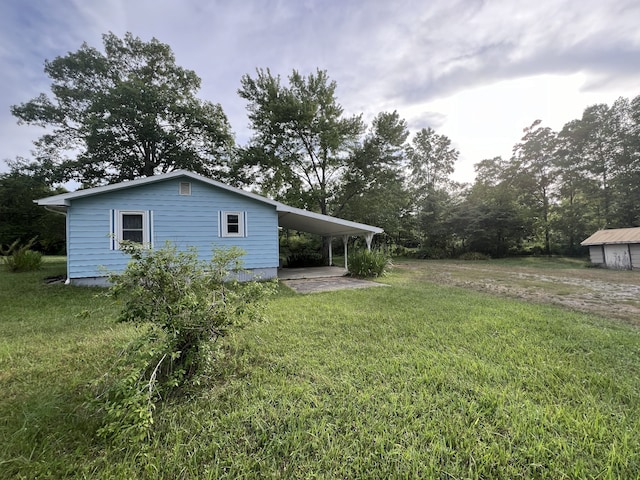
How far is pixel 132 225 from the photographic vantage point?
7641 mm

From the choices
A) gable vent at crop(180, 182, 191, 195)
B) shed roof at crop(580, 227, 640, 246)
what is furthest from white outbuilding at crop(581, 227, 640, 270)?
gable vent at crop(180, 182, 191, 195)

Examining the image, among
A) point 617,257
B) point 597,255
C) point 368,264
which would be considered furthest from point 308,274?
point 597,255

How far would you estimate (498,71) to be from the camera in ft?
21.5

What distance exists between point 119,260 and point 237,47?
23.0ft

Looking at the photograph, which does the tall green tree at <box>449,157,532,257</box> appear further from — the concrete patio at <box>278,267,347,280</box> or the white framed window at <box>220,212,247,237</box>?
the white framed window at <box>220,212,247,237</box>

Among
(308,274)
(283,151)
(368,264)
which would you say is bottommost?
(308,274)

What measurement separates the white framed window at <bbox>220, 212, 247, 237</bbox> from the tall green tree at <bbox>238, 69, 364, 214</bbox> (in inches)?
315

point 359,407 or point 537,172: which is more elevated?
point 537,172

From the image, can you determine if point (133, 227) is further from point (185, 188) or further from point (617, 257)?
point (617, 257)

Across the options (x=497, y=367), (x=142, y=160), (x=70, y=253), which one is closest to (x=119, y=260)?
(x=70, y=253)

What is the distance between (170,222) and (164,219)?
7.3 inches

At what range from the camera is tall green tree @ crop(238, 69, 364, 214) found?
642 inches

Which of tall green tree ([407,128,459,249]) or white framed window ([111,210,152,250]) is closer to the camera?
white framed window ([111,210,152,250])

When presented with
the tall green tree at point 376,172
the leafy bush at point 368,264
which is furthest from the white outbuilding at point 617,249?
the leafy bush at point 368,264
